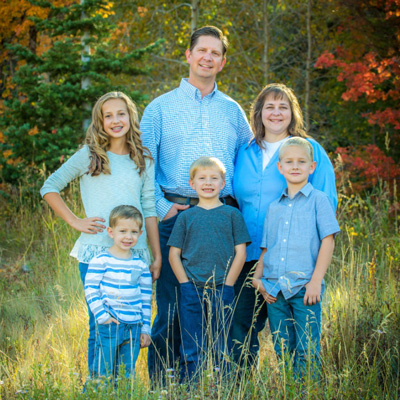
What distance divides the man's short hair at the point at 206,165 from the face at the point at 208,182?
2cm

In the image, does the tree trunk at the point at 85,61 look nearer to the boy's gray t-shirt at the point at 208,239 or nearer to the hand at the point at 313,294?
the boy's gray t-shirt at the point at 208,239

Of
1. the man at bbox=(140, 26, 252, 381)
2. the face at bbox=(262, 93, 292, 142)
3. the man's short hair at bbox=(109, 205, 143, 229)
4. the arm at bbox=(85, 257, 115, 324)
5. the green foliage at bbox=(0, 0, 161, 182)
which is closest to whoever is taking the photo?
the arm at bbox=(85, 257, 115, 324)

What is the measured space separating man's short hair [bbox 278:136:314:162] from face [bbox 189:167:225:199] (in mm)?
449

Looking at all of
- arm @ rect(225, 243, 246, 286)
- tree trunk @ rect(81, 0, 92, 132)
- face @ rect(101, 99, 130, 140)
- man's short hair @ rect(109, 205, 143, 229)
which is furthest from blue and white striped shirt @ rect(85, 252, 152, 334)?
tree trunk @ rect(81, 0, 92, 132)

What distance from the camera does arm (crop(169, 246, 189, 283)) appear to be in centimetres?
365

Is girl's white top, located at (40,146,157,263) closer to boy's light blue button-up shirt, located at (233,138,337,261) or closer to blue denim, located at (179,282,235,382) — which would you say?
blue denim, located at (179,282,235,382)

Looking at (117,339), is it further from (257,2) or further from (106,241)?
(257,2)

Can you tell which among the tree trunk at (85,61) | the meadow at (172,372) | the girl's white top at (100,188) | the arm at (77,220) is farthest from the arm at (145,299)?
the tree trunk at (85,61)

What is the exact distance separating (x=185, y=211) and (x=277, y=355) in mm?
1138

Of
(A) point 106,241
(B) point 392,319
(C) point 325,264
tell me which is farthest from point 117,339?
(B) point 392,319

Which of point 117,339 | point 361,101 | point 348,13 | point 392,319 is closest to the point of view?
point 117,339

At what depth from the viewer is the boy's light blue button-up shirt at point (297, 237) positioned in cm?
355

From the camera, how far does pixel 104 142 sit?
Result: 12.3 feet

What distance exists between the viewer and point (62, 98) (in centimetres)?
898
